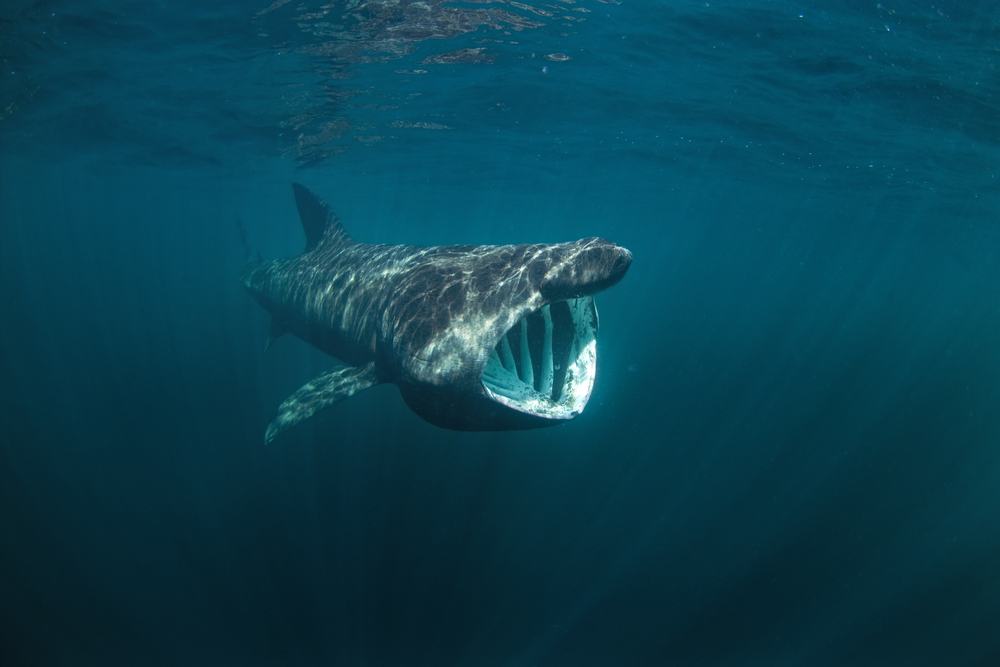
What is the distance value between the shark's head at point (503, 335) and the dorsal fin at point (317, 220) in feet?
17.5

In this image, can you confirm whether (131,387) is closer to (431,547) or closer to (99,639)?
(99,639)

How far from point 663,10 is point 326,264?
30.3 feet

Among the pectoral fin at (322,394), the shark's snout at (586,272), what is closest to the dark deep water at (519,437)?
the pectoral fin at (322,394)

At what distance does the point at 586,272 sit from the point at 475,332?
1.27 m

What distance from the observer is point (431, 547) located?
811 cm

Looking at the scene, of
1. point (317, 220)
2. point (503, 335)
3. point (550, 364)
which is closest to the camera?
point (503, 335)

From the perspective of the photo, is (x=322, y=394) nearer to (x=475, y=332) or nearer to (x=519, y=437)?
(x=475, y=332)

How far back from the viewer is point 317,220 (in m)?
10.6

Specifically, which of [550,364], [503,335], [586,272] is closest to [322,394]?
[503,335]

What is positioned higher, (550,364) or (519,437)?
(550,364)

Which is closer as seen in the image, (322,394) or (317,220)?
(322,394)

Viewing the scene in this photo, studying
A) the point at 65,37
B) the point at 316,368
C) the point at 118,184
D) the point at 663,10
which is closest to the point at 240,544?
the point at 316,368

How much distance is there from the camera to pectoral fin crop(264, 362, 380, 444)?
6035 mm

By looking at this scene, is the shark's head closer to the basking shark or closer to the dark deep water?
the basking shark
